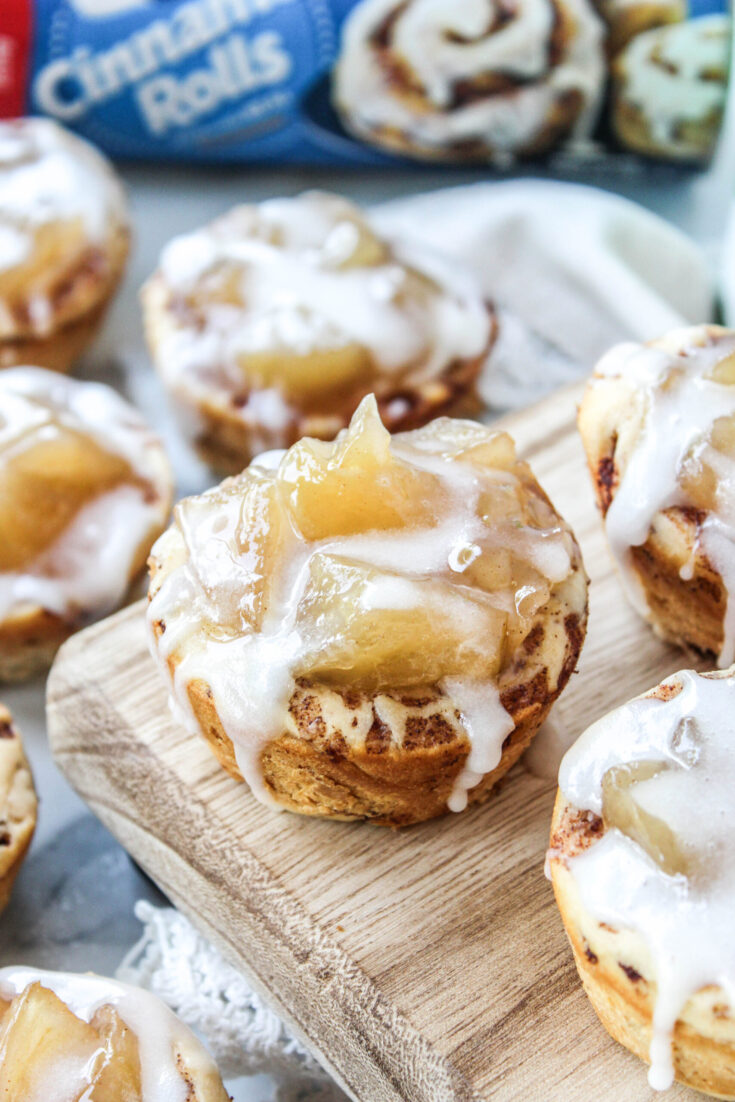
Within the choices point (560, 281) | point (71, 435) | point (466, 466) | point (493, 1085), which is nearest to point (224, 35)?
point (560, 281)

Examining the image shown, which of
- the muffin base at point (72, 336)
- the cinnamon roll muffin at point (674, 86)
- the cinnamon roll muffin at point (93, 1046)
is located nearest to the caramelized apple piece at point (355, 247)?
the muffin base at point (72, 336)

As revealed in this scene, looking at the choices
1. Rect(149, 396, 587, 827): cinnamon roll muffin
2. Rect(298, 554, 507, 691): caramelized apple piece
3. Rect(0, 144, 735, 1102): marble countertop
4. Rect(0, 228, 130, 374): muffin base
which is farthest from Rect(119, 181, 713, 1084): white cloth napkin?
Rect(298, 554, 507, 691): caramelized apple piece

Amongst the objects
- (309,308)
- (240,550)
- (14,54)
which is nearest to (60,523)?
(309,308)

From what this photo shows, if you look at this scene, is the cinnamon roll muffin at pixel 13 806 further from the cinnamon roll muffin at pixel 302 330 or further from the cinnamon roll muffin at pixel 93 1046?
the cinnamon roll muffin at pixel 302 330

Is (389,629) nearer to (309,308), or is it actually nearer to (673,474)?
(673,474)

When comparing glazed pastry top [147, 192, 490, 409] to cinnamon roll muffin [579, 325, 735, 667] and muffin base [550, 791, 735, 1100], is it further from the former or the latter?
muffin base [550, 791, 735, 1100]

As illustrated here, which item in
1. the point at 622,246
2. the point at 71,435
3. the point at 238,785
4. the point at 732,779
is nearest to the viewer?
the point at 732,779

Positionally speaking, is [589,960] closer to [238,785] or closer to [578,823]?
[578,823]
